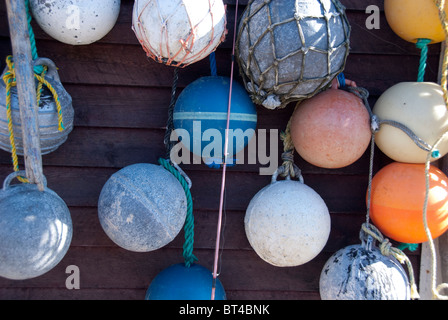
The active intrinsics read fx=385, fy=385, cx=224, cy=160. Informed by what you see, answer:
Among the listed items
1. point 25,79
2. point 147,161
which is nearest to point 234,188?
point 147,161

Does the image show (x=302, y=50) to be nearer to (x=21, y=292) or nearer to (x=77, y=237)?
(x=77, y=237)

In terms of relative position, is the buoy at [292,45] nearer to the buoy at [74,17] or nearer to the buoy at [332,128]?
the buoy at [332,128]

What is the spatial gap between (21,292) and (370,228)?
186cm

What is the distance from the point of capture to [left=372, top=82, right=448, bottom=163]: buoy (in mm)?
1706

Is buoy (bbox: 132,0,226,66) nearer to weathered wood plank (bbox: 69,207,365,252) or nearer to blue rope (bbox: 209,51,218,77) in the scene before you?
blue rope (bbox: 209,51,218,77)

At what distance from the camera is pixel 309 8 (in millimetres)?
1586

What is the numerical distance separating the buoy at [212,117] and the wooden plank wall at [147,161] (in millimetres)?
229

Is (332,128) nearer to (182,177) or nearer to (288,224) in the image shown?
(288,224)

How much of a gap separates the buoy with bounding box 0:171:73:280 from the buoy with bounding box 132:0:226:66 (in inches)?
31.2

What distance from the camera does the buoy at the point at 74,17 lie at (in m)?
1.64

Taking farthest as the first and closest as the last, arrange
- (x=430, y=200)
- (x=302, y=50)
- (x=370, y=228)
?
1. (x=370, y=228)
2. (x=430, y=200)
3. (x=302, y=50)

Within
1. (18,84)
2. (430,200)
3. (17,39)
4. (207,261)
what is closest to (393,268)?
(430,200)

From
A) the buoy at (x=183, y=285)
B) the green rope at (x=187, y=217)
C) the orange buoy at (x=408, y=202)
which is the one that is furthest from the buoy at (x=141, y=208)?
the orange buoy at (x=408, y=202)

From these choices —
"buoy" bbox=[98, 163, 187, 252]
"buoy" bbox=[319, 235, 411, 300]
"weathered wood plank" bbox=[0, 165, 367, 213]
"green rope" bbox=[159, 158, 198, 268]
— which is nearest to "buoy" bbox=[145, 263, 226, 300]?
"green rope" bbox=[159, 158, 198, 268]
